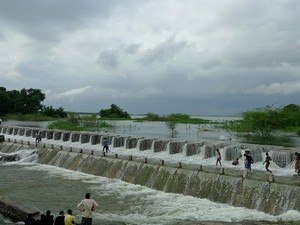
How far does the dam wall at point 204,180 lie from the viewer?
18.0 m

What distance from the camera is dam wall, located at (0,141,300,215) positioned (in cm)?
1800

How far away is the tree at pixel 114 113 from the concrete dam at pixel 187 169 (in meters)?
74.0

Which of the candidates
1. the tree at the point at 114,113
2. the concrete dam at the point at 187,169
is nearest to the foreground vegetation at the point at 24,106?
the tree at the point at 114,113

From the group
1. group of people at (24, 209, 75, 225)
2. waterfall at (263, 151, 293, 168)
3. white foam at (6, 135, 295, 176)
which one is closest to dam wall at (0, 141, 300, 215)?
white foam at (6, 135, 295, 176)

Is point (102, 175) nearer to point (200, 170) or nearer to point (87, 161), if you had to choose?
point (87, 161)

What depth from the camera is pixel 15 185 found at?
2492 cm

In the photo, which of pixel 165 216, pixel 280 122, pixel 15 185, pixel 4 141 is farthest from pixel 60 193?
pixel 280 122

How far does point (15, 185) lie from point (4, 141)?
21.2 meters

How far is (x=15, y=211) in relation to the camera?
1667 cm

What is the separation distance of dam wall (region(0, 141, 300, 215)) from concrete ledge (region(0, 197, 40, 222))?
8.42 metres

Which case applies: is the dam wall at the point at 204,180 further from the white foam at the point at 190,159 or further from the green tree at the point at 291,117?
the green tree at the point at 291,117

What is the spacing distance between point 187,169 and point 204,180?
1.81 meters

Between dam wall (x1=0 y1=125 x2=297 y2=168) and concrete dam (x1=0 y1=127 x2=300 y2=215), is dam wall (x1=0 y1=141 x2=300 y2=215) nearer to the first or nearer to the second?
concrete dam (x1=0 y1=127 x2=300 y2=215)

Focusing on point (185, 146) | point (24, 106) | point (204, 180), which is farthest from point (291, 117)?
point (24, 106)
